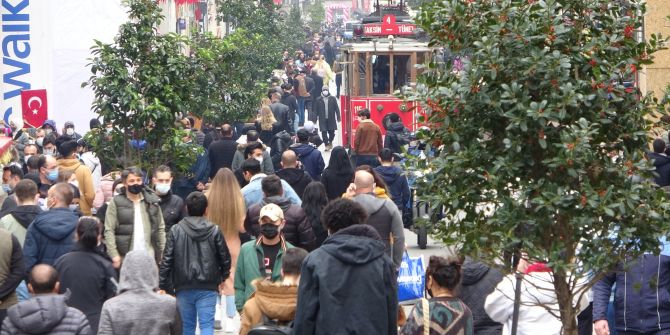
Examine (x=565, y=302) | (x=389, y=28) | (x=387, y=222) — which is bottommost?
(x=387, y=222)

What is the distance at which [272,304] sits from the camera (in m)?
8.35

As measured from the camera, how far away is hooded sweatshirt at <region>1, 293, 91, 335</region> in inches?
292

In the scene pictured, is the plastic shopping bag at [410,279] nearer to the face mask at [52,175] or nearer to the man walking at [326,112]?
the face mask at [52,175]

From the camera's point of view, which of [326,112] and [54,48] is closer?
[54,48]

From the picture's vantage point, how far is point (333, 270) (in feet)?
24.9

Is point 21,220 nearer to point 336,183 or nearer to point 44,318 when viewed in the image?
point 44,318

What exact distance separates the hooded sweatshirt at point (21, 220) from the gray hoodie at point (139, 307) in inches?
126

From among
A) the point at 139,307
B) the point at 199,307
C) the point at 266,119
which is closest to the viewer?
the point at 139,307

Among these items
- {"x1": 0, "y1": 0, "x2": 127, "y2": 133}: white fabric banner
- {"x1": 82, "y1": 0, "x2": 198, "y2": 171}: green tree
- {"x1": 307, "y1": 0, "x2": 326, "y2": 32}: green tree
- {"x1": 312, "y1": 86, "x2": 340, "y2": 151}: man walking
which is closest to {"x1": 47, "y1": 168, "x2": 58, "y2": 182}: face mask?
{"x1": 82, "y1": 0, "x2": 198, "y2": 171}: green tree

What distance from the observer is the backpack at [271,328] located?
26.8 feet

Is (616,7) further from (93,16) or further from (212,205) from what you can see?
(93,16)

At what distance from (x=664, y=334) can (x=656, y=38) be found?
101 inches

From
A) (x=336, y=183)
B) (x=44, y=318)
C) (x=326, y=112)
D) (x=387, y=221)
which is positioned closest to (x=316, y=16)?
(x=326, y=112)

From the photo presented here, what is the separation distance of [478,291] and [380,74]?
Result: 60.5 ft
